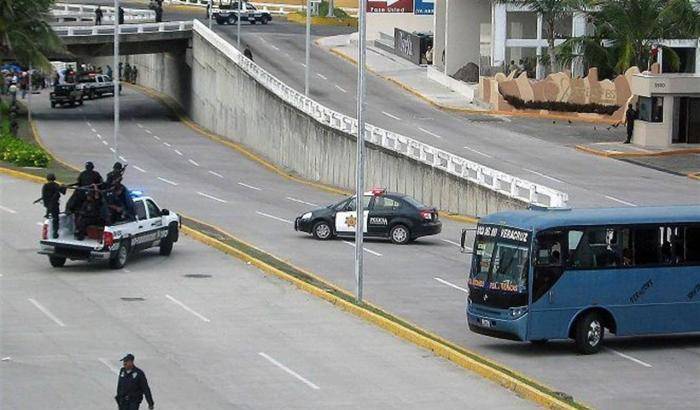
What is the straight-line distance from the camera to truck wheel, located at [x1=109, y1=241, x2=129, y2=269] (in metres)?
36.5

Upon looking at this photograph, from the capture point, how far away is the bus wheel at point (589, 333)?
92.5 ft

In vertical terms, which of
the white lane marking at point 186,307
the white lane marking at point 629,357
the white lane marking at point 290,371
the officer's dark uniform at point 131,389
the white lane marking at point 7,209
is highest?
the officer's dark uniform at point 131,389

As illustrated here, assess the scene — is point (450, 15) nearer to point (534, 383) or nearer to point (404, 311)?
point (404, 311)

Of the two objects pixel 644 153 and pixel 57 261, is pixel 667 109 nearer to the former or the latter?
pixel 644 153

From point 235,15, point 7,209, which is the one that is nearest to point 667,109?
point 7,209

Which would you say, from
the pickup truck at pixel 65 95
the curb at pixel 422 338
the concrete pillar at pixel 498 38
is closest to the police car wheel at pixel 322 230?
the curb at pixel 422 338

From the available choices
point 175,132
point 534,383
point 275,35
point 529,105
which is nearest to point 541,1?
point 529,105

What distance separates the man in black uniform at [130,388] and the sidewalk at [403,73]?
58012mm

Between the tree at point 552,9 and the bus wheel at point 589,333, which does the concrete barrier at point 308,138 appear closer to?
the bus wheel at point 589,333

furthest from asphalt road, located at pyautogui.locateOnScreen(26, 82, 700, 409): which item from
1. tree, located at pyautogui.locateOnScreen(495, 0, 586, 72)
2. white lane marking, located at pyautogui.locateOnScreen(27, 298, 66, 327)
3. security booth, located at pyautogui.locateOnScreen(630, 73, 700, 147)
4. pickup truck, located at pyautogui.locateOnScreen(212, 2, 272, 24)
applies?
pickup truck, located at pyautogui.locateOnScreen(212, 2, 272, 24)

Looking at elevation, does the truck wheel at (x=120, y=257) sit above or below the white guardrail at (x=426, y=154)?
below

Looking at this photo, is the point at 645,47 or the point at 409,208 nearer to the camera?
the point at 409,208

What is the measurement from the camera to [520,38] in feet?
307

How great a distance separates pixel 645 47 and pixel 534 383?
51.0 metres
